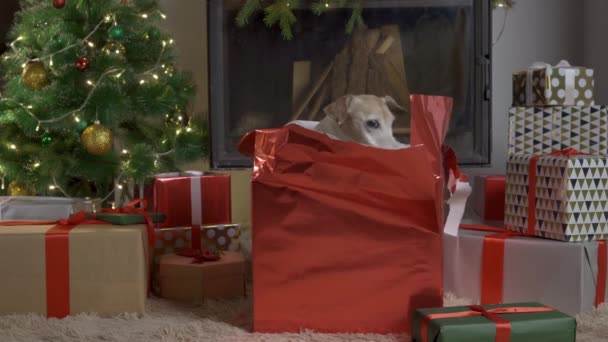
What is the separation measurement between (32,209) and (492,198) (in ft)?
3.72

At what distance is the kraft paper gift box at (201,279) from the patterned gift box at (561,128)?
717 mm

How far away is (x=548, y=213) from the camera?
4.78 feet

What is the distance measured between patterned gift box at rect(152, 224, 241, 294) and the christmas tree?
29 centimetres

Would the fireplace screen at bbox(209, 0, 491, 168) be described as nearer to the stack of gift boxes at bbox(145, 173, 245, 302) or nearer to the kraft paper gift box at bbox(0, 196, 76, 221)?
the stack of gift boxes at bbox(145, 173, 245, 302)

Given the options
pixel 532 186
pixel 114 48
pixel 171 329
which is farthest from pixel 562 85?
pixel 114 48

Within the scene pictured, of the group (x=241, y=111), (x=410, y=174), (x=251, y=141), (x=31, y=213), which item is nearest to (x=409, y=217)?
(x=410, y=174)

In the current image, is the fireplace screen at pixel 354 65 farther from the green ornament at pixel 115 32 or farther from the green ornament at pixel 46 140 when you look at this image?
the green ornament at pixel 46 140

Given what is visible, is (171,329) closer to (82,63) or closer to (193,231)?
(193,231)

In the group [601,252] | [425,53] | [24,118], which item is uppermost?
[425,53]

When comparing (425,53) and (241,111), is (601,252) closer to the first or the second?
(425,53)

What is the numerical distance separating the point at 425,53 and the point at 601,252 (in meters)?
0.98

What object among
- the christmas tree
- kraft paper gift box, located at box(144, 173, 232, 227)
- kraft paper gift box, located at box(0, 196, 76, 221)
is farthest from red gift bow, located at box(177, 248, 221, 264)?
the christmas tree

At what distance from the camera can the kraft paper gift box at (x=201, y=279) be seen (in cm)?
158

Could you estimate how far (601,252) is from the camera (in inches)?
56.2
